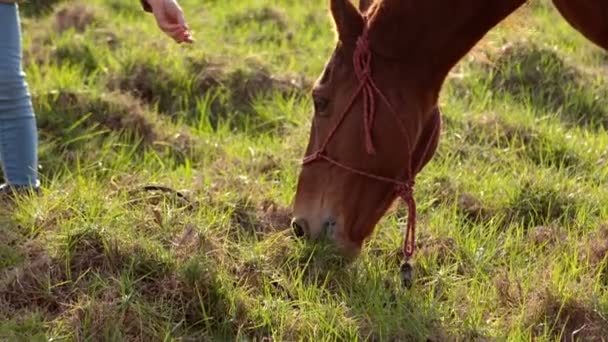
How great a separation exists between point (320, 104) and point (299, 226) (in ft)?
1.39

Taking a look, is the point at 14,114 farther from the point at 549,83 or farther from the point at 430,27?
the point at 549,83

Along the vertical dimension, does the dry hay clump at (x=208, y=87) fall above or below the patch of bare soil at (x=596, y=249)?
below

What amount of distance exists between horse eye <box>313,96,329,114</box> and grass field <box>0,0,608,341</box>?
47 cm

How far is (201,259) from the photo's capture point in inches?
135

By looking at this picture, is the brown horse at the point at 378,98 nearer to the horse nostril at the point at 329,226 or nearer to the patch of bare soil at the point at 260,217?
the horse nostril at the point at 329,226

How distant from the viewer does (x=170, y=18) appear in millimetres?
3656

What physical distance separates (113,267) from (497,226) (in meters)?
1.55

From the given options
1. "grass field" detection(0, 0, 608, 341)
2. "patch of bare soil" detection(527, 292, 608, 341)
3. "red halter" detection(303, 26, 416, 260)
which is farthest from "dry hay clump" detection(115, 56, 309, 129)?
"patch of bare soil" detection(527, 292, 608, 341)

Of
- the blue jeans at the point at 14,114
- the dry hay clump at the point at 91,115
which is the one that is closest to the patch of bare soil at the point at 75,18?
the dry hay clump at the point at 91,115

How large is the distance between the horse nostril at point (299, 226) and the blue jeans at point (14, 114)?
1.05 meters

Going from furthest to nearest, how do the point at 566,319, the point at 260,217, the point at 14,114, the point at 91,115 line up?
the point at 91,115 < the point at 260,217 < the point at 14,114 < the point at 566,319

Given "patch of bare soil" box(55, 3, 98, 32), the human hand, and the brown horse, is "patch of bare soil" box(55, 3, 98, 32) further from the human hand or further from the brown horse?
the brown horse

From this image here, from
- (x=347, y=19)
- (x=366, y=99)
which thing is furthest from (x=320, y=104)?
(x=347, y=19)

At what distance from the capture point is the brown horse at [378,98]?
3504 millimetres
